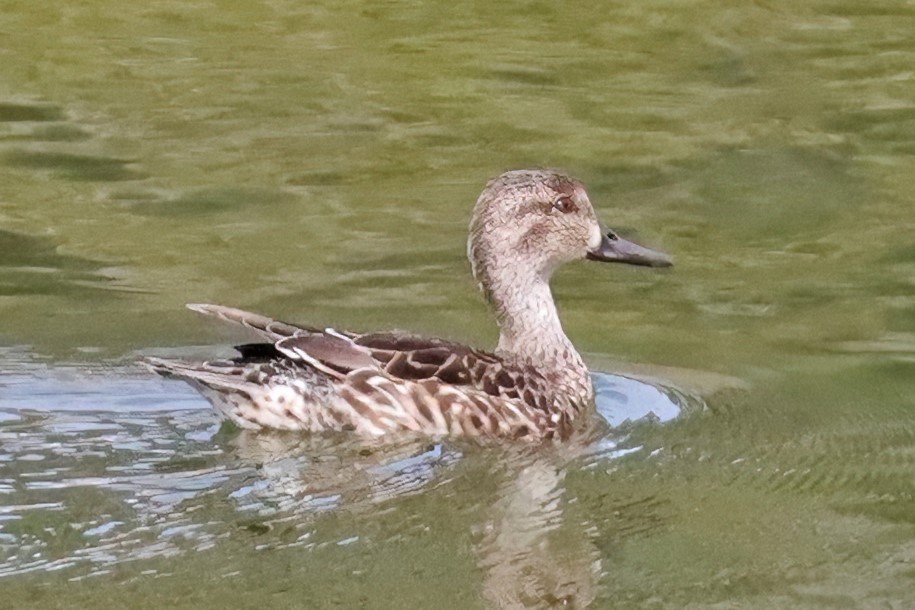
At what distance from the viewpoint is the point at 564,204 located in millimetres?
9016

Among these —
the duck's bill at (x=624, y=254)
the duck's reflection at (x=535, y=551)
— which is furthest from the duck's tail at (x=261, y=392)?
the duck's bill at (x=624, y=254)

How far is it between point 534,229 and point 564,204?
0.59 ft

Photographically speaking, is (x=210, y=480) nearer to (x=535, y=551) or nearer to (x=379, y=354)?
(x=379, y=354)

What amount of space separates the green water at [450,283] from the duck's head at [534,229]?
1.79 ft

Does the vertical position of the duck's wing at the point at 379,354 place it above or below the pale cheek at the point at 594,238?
below

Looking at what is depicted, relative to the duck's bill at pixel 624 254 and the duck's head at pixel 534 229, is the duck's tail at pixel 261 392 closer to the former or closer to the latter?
the duck's head at pixel 534 229

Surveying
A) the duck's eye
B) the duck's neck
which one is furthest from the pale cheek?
the duck's neck

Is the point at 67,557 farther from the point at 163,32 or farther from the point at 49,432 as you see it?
the point at 163,32

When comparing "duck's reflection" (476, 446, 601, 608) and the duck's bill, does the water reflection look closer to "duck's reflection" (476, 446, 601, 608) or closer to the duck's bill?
"duck's reflection" (476, 446, 601, 608)

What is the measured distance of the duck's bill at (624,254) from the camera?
9.02 m

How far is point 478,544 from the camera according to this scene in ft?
23.0

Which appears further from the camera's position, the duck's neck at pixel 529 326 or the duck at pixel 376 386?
the duck's neck at pixel 529 326

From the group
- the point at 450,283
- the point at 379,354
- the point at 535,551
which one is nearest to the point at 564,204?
the point at 379,354

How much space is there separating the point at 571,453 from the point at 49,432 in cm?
200
